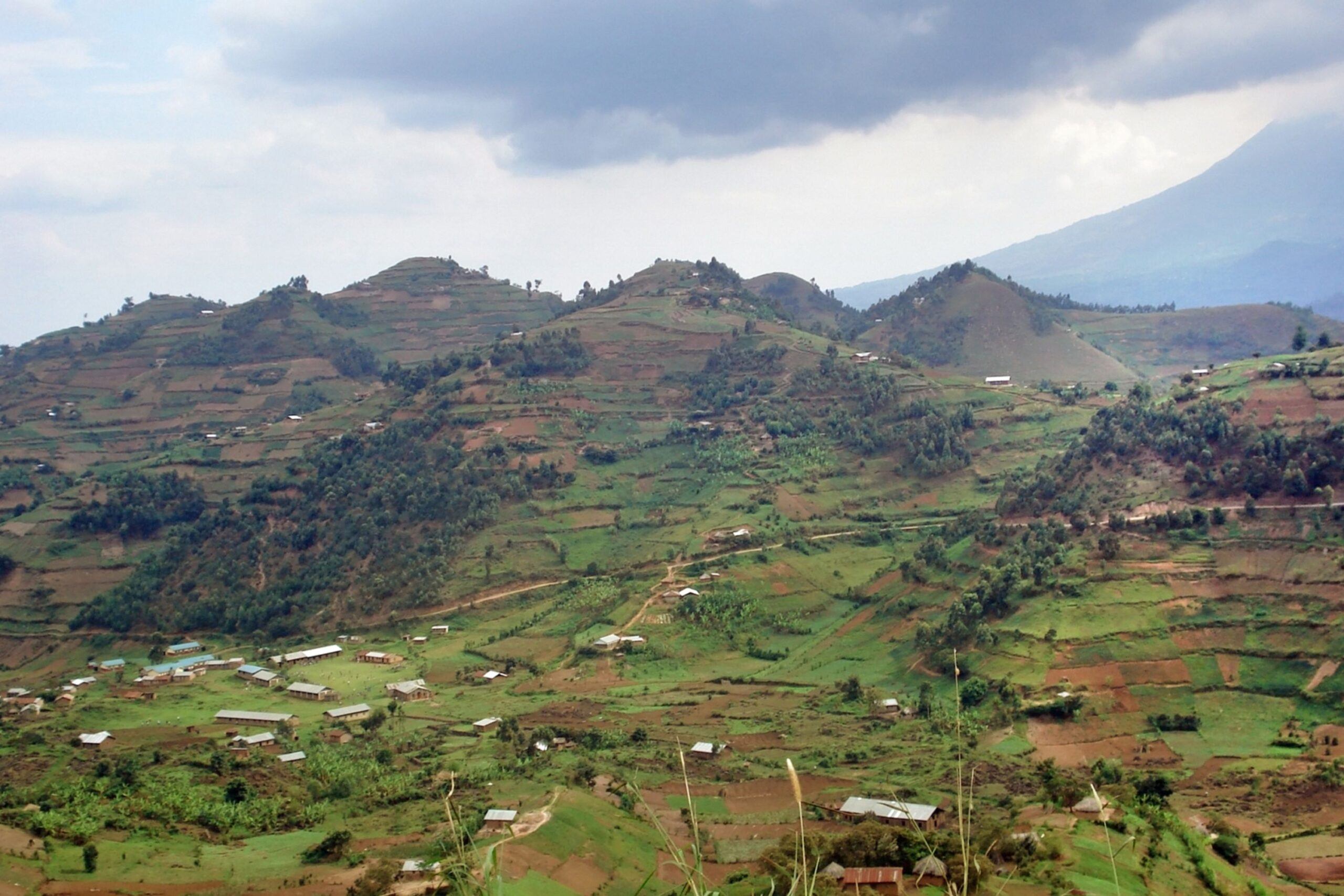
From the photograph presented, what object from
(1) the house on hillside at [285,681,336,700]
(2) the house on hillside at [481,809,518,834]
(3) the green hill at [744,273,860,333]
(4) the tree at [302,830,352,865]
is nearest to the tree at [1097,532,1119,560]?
(2) the house on hillside at [481,809,518,834]

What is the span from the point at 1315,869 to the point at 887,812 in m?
10.9

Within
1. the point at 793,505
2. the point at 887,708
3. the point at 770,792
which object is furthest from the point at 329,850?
the point at 793,505

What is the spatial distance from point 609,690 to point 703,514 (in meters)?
21.4

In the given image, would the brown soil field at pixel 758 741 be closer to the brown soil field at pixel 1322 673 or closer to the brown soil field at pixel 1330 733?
the brown soil field at pixel 1330 733

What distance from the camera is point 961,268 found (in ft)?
407

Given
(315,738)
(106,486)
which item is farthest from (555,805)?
(106,486)

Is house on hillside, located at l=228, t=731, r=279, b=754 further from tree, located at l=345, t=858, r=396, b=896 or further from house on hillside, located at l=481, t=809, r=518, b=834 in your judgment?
tree, located at l=345, t=858, r=396, b=896

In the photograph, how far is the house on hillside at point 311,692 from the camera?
1876 inches

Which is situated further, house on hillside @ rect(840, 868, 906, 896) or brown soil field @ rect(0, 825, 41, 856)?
brown soil field @ rect(0, 825, 41, 856)

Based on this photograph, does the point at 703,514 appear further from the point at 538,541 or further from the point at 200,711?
the point at 200,711

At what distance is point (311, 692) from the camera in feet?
156

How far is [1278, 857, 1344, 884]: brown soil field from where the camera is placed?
27594 millimetres

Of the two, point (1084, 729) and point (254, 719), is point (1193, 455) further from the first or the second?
point (254, 719)

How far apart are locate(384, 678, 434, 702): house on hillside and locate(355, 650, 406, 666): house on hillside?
4.33 metres
